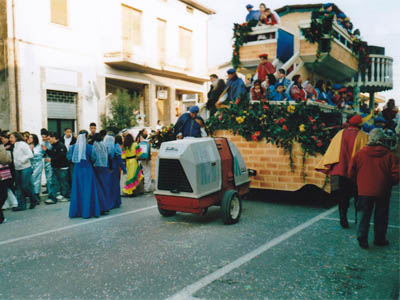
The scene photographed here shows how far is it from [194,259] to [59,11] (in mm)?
15121

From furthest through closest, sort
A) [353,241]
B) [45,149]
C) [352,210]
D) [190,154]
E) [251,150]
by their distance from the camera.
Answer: [45,149]
[251,150]
[352,210]
[190,154]
[353,241]

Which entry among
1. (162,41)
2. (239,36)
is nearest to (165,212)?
(239,36)

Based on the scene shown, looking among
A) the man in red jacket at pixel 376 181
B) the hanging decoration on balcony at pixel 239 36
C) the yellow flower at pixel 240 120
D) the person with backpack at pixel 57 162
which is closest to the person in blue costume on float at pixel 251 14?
the hanging decoration on balcony at pixel 239 36

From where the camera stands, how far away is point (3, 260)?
16.4 ft

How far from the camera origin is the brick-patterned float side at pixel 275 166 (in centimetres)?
796

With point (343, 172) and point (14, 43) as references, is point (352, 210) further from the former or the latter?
point (14, 43)

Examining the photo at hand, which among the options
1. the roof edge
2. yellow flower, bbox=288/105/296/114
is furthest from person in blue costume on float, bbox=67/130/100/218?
the roof edge

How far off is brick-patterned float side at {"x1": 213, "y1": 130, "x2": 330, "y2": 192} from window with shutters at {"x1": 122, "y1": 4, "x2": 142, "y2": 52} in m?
13.0

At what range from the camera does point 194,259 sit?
16.1 feet

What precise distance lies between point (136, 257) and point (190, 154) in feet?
6.41

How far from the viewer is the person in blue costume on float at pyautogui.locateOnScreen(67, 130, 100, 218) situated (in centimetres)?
770

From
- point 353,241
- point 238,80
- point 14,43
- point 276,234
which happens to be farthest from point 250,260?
point 14,43

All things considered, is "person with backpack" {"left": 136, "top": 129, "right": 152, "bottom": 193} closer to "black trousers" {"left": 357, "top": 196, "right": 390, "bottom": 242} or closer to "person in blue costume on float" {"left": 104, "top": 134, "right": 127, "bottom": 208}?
"person in blue costume on float" {"left": 104, "top": 134, "right": 127, "bottom": 208}

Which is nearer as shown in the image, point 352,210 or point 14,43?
point 352,210
